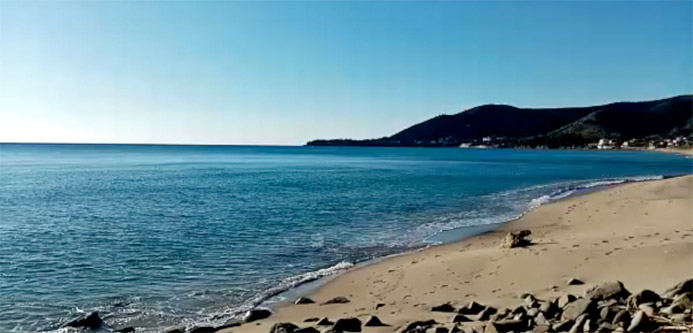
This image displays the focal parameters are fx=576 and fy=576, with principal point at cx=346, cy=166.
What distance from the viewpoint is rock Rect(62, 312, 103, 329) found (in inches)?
431

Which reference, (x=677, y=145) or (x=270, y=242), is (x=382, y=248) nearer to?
(x=270, y=242)

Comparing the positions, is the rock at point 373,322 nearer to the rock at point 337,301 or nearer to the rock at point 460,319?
the rock at point 460,319

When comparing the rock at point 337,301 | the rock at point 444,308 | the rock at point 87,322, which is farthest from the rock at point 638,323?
the rock at point 87,322

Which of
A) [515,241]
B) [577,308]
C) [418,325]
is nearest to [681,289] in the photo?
[577,308]

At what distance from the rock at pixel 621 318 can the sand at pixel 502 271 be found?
285cm

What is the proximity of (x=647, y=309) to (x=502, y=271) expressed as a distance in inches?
250

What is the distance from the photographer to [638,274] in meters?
12.0

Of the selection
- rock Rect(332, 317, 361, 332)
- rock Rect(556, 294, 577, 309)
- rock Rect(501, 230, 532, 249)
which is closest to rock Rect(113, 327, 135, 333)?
rock Rect(332, 317, 361, 332)

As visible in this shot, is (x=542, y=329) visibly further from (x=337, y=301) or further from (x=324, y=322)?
(x=337, y=301)

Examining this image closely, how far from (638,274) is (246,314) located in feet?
26.6

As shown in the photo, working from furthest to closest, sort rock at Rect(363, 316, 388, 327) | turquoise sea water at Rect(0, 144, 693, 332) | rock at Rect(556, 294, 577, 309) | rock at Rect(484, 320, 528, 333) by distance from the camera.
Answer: turquoise sea water at Rect(0, 144, 693, 332)
rock at Rect(363, 316, 388, 327)
rock at Rect(556, 294, 577, 309)
rock at Rect(484, 320, 528, 333)

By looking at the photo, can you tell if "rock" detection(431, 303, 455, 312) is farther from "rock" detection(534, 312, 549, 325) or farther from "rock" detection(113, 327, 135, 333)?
"rock" detection(113, 327, 135, 333)

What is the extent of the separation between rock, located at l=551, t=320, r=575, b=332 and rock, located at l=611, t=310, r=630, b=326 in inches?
21.1

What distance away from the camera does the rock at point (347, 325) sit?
9.30 meters
